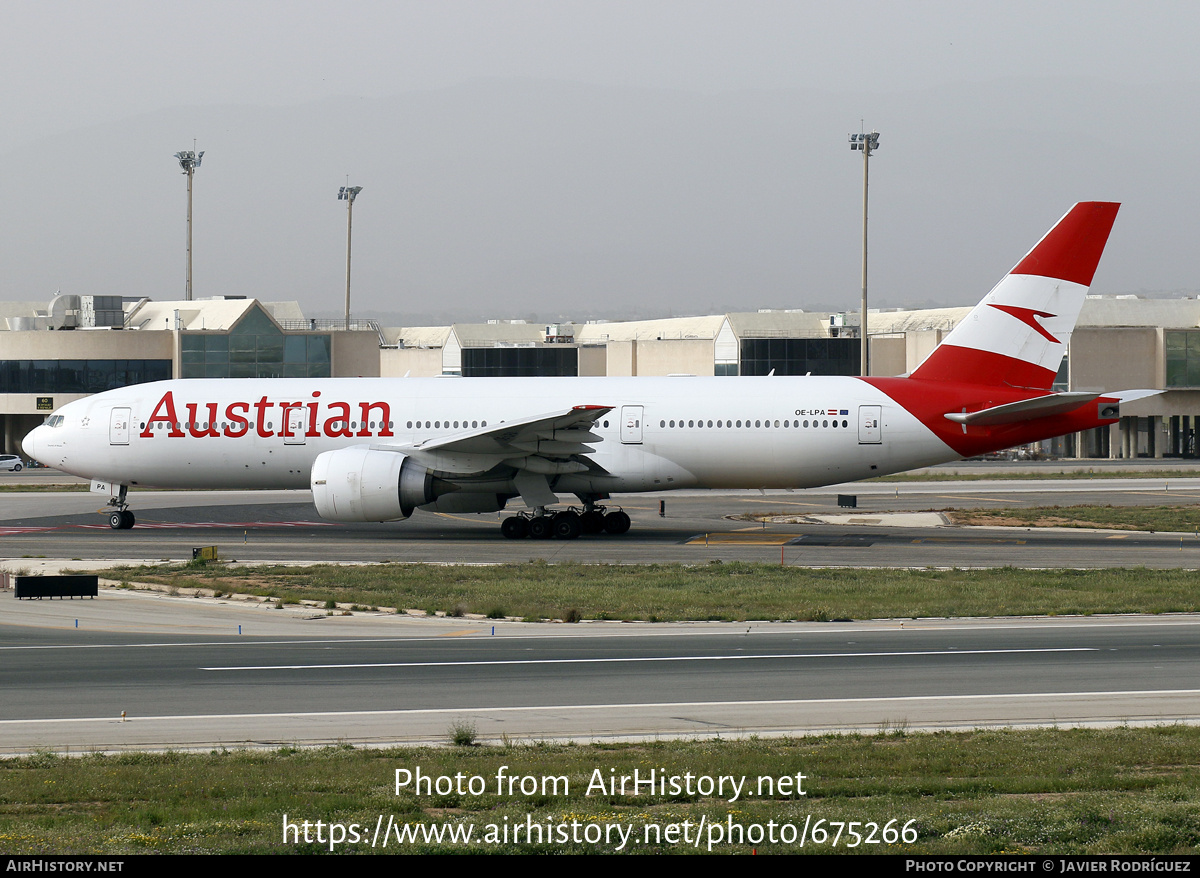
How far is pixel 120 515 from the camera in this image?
3844 centimetres

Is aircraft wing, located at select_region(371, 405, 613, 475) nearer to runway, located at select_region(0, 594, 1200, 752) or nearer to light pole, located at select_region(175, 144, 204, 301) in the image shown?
runway, located at select_region(0, 594, 1200, 752)

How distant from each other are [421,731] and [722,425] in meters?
22.6

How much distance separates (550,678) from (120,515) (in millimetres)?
26191

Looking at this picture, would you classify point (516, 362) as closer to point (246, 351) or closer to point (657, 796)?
point (246, 351)

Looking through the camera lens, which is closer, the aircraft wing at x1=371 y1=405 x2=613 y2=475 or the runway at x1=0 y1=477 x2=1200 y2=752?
the runway at x1=0 y1=477 x2=1200 y2=752

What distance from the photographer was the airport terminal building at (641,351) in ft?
246

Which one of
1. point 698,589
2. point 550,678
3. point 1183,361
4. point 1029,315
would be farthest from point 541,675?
point 1183,361

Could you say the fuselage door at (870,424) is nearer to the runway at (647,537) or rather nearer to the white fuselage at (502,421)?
the white fuselage at (502,421)

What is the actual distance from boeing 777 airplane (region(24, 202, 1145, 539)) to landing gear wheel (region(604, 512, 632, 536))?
0.22 ft

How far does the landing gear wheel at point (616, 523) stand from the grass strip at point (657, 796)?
23.3m

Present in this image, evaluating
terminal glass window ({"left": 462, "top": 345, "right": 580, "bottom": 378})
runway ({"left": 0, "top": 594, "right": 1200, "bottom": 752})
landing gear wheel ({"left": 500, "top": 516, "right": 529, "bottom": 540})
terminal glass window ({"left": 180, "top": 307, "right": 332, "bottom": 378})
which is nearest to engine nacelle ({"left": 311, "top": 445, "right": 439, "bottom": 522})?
landing gear wheel ({"left": 500, "top": 516, "right": 529, "bottom": 540})

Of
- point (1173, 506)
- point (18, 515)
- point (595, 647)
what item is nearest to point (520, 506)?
point (18, 515)

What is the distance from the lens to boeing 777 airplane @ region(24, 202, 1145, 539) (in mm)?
33375
